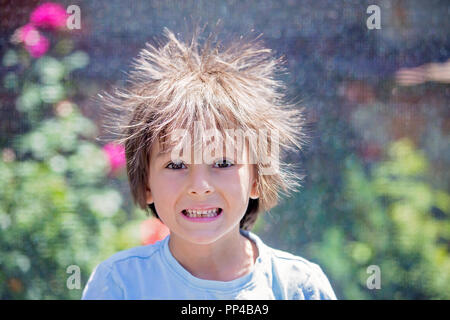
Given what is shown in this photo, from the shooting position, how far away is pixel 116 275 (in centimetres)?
143

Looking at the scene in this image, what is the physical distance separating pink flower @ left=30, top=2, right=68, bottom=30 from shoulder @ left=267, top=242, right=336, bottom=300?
4.19 ft

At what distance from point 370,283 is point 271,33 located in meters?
1.08

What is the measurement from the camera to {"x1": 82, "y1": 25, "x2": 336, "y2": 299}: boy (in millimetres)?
1378

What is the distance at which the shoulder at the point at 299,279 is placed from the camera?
57.9 inches

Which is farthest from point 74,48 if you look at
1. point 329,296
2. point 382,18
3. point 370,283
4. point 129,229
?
point 370,283

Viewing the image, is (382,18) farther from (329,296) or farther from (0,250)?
(0,250)

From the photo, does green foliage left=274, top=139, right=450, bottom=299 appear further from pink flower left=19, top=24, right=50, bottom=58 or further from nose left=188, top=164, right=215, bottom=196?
pink flower left=19, top=24, right=50, bottom=58

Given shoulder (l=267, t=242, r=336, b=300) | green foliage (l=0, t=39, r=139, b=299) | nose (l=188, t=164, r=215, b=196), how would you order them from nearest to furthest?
nose (l=188, t=164, r=215, b=196) < shoulder (l=267, t=242, r=336, b=300) < green foliage (l=0, t=39, r=139, b=299)

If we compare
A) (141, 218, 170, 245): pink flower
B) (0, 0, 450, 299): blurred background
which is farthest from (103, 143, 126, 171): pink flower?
(141, 218, 170, 245): pink flower

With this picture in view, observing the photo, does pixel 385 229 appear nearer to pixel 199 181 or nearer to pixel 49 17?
pixel 199 181

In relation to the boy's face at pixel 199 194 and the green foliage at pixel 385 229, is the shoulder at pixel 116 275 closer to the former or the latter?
the boy's face at pixel 199 194

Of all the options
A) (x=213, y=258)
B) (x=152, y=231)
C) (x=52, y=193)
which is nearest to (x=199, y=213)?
(x=213, y=258)

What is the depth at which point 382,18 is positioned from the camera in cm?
217

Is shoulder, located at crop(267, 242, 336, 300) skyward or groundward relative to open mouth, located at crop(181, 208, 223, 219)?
groundward
